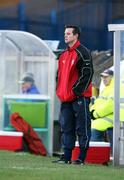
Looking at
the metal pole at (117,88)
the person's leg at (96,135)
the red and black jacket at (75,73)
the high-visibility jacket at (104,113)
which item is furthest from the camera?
the person's leg at (96,135)

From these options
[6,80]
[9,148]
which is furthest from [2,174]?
[6,80]

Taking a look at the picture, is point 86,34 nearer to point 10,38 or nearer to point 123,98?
point 10,38

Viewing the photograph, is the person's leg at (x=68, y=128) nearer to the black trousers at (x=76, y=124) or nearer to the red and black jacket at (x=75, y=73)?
the black trousers at (x=76, y=124)

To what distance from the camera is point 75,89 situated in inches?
445

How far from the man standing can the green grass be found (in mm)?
453

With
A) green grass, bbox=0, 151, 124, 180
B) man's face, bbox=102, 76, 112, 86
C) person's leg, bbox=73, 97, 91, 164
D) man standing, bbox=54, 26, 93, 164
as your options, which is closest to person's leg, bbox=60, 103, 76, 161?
man standing, bbox=54, 26, 93, 164

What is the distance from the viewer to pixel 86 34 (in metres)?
21.8

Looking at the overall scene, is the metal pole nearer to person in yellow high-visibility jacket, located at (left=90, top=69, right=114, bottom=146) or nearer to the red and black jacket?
the red and black jacket

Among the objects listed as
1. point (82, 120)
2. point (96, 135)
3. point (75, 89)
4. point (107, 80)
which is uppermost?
point (107, 80)

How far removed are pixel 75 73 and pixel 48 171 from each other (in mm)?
1571

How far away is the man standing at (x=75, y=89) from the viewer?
11.3 meters

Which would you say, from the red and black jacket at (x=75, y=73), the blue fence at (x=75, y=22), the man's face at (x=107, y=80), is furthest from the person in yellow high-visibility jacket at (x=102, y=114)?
the blue fence at (x=75, y=22)

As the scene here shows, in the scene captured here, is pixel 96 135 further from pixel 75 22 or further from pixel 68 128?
pixel 75 22

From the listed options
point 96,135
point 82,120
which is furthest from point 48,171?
point 96,135
